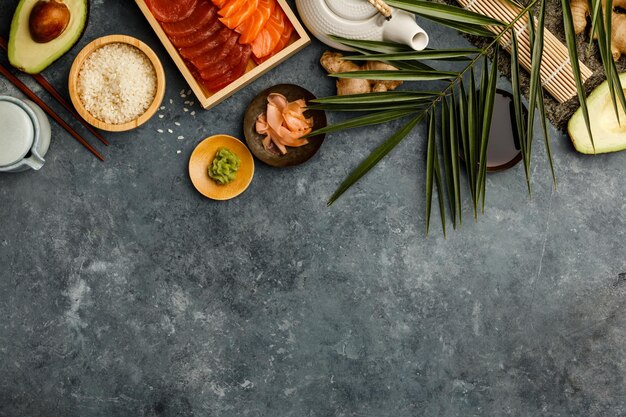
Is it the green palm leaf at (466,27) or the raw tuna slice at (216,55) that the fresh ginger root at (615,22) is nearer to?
the green palm leaf at (466,27)

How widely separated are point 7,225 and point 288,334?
1.31m

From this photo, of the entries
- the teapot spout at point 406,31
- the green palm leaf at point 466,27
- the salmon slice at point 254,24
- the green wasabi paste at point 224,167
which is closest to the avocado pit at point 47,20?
the salmon slice at point 254,24

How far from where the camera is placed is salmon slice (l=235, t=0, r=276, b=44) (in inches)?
92.0

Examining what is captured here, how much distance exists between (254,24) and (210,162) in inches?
23.8

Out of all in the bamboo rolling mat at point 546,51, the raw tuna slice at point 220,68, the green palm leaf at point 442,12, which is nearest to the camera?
the green palm leaf at point 442,12

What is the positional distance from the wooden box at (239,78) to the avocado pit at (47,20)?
0.30m

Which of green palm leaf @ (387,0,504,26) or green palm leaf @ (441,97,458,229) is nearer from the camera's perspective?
green palm leaf @ (387,0,504,26)

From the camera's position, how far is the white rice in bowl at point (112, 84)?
236 cm

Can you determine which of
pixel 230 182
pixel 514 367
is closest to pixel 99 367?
pixel 230 182

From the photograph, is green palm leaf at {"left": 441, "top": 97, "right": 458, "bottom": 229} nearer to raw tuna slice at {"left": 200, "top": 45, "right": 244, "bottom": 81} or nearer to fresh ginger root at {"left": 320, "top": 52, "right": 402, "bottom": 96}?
fresh ginger root at {"left": 320, "top": 52, "right": 402, "bottom": 96}

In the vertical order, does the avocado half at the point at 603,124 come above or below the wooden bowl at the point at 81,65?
below

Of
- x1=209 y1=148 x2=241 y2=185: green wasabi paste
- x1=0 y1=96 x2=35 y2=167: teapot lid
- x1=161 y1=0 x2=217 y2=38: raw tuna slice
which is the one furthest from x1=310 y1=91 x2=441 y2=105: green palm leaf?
x1=0 y1=96 x2=35 y2=167: teapot lid

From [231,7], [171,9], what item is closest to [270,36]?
[231,7]

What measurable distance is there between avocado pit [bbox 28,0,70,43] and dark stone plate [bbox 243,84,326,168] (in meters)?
0.81
